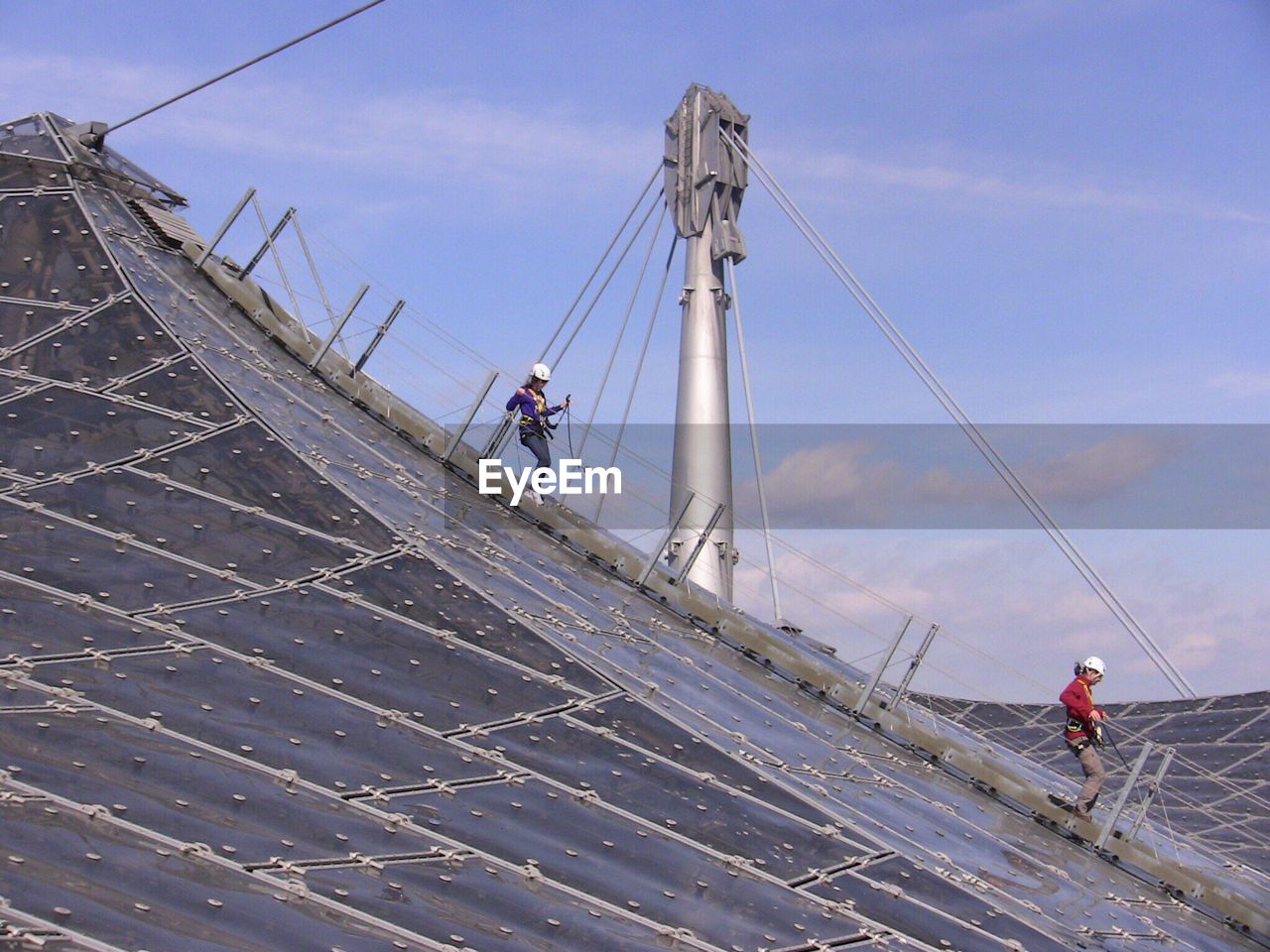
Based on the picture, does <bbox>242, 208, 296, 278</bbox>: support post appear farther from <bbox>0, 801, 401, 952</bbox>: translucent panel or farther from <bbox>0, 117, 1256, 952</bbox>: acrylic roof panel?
<bbox>0, 801, 401, 952</bbox>: translucent panel

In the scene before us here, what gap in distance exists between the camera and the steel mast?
36.2 m

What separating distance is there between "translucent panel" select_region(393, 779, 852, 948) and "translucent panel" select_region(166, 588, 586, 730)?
6.60 feet

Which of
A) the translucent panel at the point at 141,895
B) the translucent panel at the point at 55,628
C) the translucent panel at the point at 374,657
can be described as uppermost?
the translucent panel at the point at 374,657

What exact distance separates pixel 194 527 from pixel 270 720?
17.9 feet

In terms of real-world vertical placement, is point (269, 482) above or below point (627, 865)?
above

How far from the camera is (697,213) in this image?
37781 millimetres

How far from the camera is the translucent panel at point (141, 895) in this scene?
10797 mm

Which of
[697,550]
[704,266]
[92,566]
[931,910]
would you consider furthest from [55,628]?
[704,266]

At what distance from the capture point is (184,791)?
13242 mm

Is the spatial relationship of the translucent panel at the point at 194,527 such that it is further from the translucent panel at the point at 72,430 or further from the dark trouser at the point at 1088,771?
the dark trouser at the point at 1088,771

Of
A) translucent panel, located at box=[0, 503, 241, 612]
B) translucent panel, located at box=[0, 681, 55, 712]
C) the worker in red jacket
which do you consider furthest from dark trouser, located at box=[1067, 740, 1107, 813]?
translucent panel, located at box=[0, 681, 55, 712]

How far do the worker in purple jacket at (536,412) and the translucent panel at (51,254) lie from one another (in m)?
7.53

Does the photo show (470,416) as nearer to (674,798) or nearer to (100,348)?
(100,348)

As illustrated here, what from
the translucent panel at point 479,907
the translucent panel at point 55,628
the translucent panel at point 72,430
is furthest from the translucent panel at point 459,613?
the translucent panel at point 479,907
